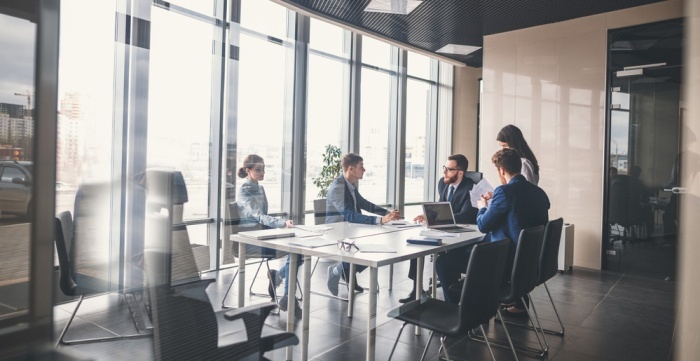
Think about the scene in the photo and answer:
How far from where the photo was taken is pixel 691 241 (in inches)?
27.1

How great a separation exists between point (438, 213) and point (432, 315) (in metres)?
1.54

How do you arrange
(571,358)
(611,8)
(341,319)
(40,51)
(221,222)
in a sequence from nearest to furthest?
(40,51) → (221,222) → (571,358) → (341,319) → (611,8)

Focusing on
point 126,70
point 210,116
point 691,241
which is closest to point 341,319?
point 210,116

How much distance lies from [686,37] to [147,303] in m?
1.32

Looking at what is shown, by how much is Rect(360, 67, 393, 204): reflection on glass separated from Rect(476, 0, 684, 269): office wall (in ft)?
5.95

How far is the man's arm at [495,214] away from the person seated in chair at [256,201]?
1433mm

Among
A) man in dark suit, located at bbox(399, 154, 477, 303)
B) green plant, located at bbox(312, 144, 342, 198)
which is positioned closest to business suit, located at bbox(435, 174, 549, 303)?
man in dark suit, located at bbox(399, 154, 477, 303)

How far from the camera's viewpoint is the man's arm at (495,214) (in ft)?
11.1

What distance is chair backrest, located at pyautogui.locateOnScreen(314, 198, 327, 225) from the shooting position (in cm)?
444

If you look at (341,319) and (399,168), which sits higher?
(399,168)

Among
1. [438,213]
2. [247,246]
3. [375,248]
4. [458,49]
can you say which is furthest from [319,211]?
[458,49]

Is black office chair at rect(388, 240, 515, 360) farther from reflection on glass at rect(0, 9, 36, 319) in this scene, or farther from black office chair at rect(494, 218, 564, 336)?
reflection on glass at rect(0, 9, 36, 319)

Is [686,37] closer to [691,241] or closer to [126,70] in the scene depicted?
[691,241]

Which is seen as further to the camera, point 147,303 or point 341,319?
point 341,319
